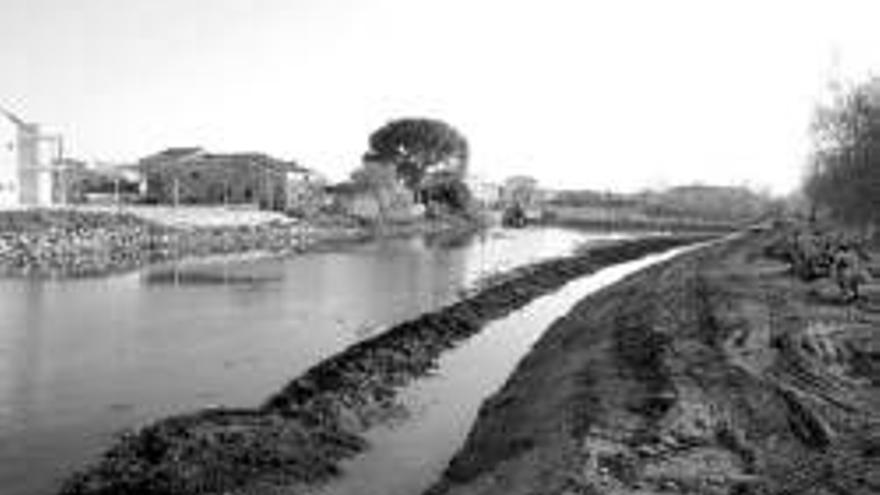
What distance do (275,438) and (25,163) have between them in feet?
216

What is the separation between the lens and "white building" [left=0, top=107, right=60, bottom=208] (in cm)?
7156

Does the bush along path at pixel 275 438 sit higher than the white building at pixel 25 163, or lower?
lower

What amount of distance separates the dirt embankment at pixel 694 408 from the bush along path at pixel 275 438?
1966mm

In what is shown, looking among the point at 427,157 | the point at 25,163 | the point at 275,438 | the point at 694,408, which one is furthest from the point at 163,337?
the point at 427,157

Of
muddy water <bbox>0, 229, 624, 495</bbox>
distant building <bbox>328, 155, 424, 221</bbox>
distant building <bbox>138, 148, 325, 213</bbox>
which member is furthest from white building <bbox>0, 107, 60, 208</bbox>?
distant building <bbox>328, 155, 424, 221</bbox>

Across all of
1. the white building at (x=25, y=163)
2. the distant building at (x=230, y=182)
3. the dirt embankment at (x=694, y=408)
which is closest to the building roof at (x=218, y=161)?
the distant building at (x=230, y=182)

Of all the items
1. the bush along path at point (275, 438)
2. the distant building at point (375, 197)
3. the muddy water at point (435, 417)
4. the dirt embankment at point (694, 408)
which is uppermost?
the distant building at point (375, 197)

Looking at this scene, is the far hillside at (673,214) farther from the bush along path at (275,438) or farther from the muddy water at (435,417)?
the bush along path at (275,438)

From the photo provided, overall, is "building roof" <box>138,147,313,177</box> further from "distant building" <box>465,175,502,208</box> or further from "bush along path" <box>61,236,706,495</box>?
"bush along path" <box>61,236,706,495</box>

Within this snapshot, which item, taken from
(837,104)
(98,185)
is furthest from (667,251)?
(98,185)

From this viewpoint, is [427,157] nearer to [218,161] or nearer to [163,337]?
[218,161]

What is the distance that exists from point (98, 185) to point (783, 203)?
92005mm

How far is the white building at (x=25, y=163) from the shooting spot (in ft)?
235

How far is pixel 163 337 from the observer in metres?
29.3
